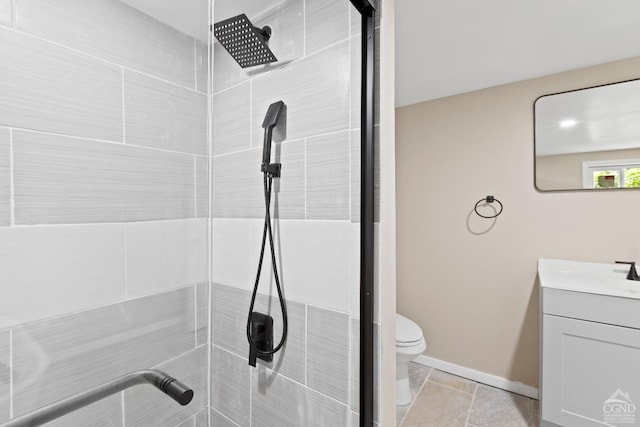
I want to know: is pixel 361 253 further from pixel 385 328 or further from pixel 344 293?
pixel 385 328

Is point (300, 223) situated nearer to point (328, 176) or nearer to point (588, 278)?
point (328, 176)

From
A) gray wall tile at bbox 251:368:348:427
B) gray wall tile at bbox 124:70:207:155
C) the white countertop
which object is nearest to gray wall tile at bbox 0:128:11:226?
gray wall tile at bbox 124:70:207:155

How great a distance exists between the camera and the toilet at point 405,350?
77.7 inches

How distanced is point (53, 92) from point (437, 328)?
2.85 m

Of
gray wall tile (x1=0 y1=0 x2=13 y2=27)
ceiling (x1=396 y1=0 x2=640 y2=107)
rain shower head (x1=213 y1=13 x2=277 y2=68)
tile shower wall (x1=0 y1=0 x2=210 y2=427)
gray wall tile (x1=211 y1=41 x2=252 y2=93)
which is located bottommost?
tile shower wall (x1=0 y1=0 x2=210 y2=427)

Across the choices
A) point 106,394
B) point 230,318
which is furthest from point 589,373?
point 106,394

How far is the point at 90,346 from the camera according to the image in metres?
0.46

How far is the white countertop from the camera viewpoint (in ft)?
5.47

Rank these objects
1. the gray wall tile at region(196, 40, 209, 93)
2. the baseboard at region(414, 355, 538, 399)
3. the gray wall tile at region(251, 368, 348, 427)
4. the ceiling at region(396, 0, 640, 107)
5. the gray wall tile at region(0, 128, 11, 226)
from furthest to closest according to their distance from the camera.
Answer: the baseboard at region(414, 355, 538, 399)
the ceiling at region(396, 0, 640, 107)
the gray wall tile at region(251, 368, 348, 427)
the gray wall tile at region(196, 40, 209, 93)
the gray wall tile at region(0, 128, 11, 226)

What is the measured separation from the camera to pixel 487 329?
2.40 m

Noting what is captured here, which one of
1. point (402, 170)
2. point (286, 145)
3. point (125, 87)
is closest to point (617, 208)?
point (402, 170)

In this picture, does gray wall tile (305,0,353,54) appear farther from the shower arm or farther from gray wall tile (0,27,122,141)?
the shower arm

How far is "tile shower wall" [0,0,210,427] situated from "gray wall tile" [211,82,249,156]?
0.05 meters

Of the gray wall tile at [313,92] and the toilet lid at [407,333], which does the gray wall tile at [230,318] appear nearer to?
the gray wall tile at [313,92]
